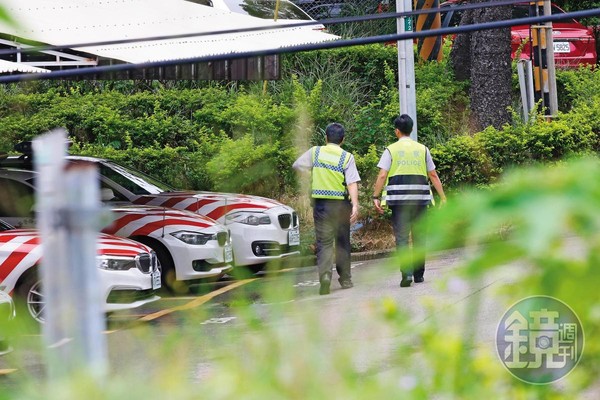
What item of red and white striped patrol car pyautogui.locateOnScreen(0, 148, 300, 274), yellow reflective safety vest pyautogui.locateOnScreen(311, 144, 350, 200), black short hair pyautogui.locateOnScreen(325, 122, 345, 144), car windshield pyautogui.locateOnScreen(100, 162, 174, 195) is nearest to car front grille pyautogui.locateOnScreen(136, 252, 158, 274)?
yellow reflective safety vest pyautogui.locateOnScreen(311, 144, 350, 200)

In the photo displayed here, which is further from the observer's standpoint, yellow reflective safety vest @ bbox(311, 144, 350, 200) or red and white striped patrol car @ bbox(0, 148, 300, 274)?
red and white striped patrol car @ bbox(0, 148, 300, 274)

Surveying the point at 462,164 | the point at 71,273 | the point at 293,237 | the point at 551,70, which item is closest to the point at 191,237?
the point at 293,237

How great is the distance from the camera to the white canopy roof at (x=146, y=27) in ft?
37.4

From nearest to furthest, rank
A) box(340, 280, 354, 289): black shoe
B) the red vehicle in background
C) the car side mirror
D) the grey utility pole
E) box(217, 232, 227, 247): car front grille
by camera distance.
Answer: box(340, 280, 354, 289): black shoe
box(217, 232, 227, 247): car front grille
the car side mirror
the grey utility pole
the red vehicle in background

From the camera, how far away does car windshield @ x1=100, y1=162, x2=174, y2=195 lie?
14.3m

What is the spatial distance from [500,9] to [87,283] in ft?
56.6

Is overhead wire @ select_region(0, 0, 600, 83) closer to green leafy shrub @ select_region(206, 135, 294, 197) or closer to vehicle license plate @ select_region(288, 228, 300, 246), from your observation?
vehicle license plate @ select_region(288, 228, 300, 246)

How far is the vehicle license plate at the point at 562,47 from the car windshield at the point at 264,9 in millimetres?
5842

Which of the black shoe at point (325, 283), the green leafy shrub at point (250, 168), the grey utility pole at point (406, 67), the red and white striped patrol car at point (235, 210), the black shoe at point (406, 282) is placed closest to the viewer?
the black shoe at point (325, 283)

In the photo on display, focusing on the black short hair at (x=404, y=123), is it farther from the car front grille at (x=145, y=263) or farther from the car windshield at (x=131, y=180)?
the car windshield at (x=131, y=180)

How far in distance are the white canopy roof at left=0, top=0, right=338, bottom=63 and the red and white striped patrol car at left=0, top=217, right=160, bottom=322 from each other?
1.91m

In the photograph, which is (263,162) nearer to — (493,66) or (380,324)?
(493,66)

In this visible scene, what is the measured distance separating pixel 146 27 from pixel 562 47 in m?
11.6

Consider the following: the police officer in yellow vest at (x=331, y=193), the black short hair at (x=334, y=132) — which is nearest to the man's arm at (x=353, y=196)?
the police officer in yellow vest at (x=331, y=193)
